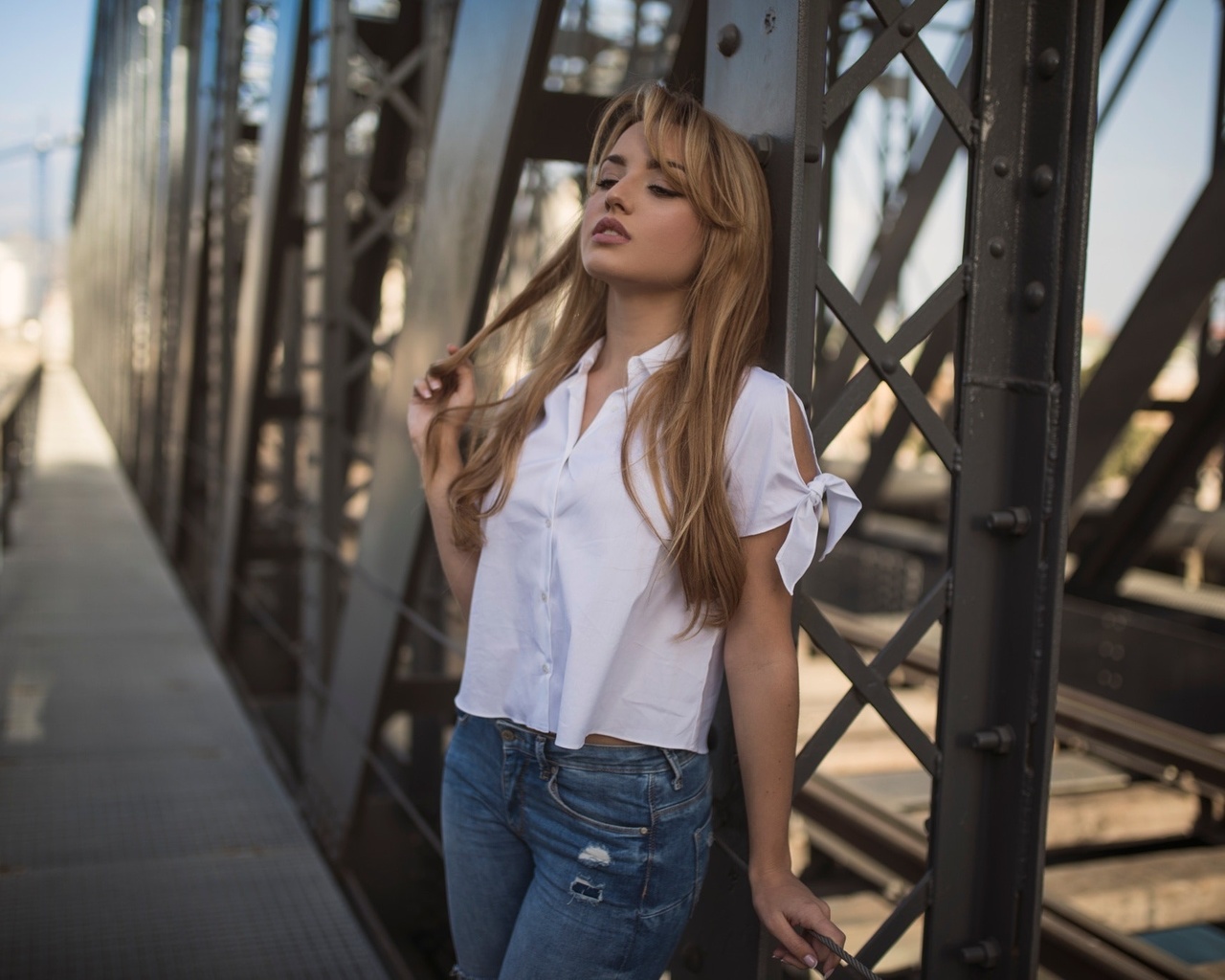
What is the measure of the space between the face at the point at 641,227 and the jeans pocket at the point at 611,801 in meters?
0.68

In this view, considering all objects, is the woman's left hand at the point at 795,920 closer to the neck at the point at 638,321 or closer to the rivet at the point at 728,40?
the neck at the point at 638,321

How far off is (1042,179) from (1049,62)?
177 millimetres

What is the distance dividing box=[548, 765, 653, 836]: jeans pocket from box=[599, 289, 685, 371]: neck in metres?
0.58

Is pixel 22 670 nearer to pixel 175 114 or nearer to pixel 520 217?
pixel 175 114

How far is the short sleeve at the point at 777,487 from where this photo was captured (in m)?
1.56

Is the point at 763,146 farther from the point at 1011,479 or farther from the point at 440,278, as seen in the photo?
the point at 440,278

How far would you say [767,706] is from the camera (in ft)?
5.26

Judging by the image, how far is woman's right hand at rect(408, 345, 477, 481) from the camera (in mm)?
2004

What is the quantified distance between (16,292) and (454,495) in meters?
36.0

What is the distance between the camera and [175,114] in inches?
366

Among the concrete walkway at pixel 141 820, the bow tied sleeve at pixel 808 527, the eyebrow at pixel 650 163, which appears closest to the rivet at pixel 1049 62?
the eyebrow at pixel 650 163

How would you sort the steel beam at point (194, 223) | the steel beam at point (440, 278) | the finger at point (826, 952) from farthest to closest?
the steel beam at point (194, 223)
the steel beam at point (440, 278)
the finger at point (826, 952)

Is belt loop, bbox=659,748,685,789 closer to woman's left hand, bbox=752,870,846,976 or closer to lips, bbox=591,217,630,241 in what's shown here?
woman's left hand, bbox=752,870,846,976

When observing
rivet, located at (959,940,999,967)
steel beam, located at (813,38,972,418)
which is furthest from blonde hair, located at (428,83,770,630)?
steel beam, located at (813,38,972,418)
